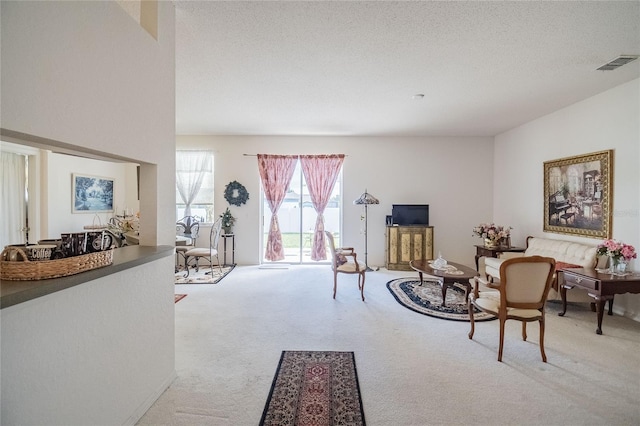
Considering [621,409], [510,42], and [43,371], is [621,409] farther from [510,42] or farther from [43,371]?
[43,371]

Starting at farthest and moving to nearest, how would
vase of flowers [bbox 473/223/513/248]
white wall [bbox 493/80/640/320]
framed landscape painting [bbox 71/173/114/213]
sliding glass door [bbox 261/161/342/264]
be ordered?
sliding glass door [bbox 261/161/342/264] → framed landscape painting [bbox 71/173/114/213] → vase of flowers [bbox 473/223/513/248] → white wall [bbox 493/80/640/320]

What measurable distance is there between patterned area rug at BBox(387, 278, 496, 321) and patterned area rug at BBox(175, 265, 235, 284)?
309cm

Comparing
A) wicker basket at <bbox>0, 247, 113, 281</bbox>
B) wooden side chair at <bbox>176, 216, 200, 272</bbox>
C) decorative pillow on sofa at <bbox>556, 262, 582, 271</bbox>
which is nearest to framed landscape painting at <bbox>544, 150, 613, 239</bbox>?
decorative pillow on sofa at <bbox>556, 262, 582, 271</bbox>

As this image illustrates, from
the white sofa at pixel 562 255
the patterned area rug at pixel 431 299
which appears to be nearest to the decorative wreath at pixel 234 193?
the patterned area rug at pixel 431 299

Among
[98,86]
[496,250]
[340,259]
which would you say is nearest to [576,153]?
[496,250]

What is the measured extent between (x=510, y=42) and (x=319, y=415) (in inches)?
136

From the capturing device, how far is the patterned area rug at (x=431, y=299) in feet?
11.3

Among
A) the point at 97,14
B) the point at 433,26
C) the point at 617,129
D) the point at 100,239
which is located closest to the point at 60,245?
the point at 100,239

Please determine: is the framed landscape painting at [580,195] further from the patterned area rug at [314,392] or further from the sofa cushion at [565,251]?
the patterned area rug at [314,392]

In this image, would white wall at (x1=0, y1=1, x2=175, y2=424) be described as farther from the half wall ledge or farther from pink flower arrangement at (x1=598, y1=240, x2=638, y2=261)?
pink flower arrangement at (x1=598, y1=240, x2=638, y2=261)

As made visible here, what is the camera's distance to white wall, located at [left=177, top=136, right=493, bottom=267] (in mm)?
6129

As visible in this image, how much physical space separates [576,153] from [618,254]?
69.9 inches

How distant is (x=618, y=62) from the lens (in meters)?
2.86

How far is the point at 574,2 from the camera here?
2.04 m
